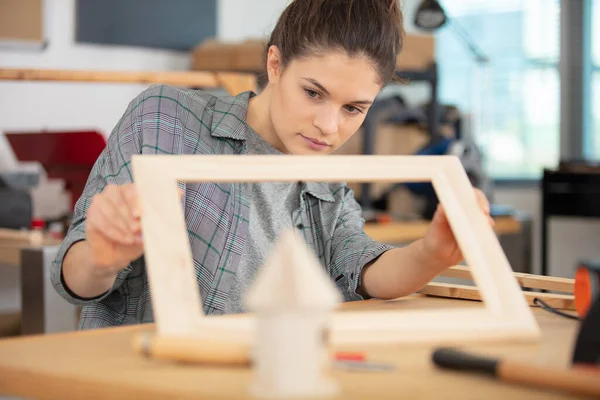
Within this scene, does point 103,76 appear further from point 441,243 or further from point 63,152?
point 441,243

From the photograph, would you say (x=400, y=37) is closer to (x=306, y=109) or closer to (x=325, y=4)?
(x=325, y=4)

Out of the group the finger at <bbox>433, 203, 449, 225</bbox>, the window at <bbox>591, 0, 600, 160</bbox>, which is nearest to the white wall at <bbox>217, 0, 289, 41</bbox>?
the window at <bbox>591, 0, 600, 160</bbox>

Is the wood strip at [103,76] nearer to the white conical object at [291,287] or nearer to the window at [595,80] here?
the white conical object at [291,287]

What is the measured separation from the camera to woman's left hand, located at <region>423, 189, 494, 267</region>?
106cm

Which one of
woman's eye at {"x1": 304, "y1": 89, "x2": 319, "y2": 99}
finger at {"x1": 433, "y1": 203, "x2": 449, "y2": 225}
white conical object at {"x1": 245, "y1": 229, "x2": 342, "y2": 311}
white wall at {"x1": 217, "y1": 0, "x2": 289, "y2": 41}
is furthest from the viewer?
white wall at {"x1": 217, "y1": 0, "x2": 289, "y2": 41}

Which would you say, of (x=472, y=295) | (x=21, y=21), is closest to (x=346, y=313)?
(x=472, y=295)

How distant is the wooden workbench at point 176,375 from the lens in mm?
636

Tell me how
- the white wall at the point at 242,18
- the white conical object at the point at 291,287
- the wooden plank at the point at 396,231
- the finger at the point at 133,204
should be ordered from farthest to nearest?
the white wall at the point at 242,18, the wooden plank at the point at 396,231, the finger at the point at 133,204, the white conical object at the point at 291,287

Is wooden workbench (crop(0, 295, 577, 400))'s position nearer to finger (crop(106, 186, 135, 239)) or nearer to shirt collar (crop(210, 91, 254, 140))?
finger (crop(106, 186, 135, 239))

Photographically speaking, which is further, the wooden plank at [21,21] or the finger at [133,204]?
the wooden plank at [21,21]

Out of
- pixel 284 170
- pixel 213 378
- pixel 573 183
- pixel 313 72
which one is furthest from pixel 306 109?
pixel 573 183

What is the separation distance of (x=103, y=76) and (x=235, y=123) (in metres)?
1.14

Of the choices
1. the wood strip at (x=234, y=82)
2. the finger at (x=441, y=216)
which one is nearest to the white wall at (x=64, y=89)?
the wood strip at (x=234, y=82)

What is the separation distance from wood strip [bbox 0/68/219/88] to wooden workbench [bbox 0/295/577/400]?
1614 mm
